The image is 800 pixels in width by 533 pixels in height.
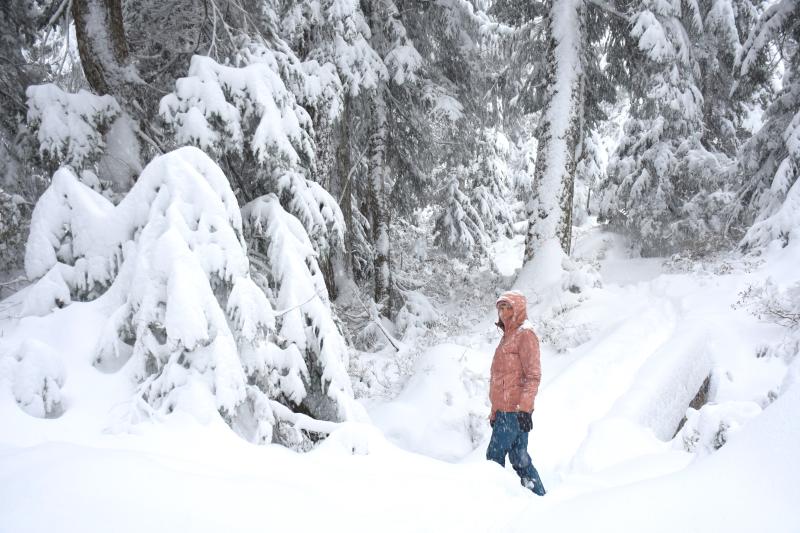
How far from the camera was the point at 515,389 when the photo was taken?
4367 millimetres

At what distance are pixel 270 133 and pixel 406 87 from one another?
749 cm

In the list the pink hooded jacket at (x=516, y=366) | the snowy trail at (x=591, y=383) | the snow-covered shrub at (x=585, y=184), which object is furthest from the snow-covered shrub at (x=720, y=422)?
the snow-covered shrub at (x=585, y=184)

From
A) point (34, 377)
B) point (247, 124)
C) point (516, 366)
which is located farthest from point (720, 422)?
point (247, 124)

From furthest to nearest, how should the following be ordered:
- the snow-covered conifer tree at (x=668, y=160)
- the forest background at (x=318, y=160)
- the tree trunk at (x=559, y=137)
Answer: the snow-covered conifer tree at (x=668, y=160)
the tree trunk at (x=559, y=137)
the forest background at (x=318, y=160)

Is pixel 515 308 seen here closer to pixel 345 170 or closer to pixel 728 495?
pixel 728 495

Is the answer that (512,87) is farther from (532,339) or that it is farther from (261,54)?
(532,339)

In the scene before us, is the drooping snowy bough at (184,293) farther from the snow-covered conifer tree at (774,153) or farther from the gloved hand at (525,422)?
the snow-covered conifer tree at (774,153)

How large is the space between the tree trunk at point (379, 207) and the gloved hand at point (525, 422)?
7.43 m

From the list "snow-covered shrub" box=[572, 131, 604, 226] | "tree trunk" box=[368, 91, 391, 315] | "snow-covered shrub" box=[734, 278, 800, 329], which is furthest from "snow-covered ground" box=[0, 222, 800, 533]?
"snow-covered shrub" box=[572, 131, 604, 226]

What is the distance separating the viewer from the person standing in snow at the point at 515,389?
422 centimetres

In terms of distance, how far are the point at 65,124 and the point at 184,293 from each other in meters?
2.72

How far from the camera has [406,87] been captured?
11.3 meters

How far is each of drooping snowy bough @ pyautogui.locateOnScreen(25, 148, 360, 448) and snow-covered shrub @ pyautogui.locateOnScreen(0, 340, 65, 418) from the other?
0.31m

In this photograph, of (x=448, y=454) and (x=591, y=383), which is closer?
(x=448, y=454)
